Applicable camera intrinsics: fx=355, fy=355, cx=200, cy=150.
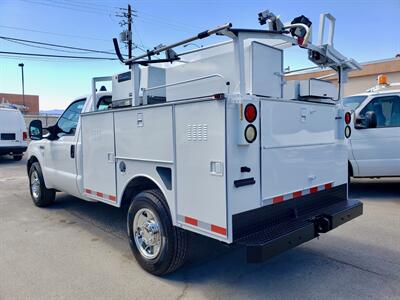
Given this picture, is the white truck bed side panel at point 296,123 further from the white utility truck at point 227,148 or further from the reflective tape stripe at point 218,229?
the reflective tape stripe at point 218,229

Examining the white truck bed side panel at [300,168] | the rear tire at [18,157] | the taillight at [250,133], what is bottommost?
the rear tire at [18,157]

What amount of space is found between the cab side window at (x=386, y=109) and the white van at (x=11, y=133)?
13725 millimetres

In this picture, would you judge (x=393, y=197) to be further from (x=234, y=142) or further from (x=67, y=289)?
(x=67, y=289)

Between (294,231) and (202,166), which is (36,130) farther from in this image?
(294,231)

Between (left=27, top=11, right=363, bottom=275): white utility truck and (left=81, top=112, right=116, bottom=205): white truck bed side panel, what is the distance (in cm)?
1

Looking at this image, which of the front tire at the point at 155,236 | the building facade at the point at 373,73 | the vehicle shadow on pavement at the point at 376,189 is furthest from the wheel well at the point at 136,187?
the building facade at the point at 373,73

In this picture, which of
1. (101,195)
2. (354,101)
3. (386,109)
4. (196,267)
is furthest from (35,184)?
(386,109)

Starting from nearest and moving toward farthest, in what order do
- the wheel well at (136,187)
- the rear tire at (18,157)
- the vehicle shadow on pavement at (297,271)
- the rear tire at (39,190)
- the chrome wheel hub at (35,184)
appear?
the vehicle shadow on pavement at (297,271)
the wheel well at (136,187)
the rear tire at (39,190)
the chrome wheel hub at (35,184)
the rear tire at (18,157)

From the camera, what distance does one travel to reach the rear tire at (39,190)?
653 cm

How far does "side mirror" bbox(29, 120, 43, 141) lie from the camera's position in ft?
19.8

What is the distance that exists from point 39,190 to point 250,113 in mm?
5150

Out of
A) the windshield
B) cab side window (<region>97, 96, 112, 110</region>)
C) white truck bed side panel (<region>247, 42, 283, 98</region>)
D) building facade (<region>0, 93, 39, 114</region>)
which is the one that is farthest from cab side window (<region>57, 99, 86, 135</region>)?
building facade (<region>0, 93, 39, 114</region>)

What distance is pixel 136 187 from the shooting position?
4133 millimetres

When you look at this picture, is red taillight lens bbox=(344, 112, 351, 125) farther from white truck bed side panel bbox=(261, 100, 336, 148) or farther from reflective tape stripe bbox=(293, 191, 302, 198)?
reflective tape stripe bbox=(293, 191, 302, 198)
